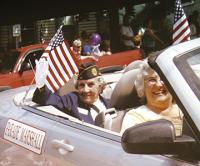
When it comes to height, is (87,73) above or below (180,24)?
below

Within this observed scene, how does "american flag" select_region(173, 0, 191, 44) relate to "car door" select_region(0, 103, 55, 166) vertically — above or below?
above

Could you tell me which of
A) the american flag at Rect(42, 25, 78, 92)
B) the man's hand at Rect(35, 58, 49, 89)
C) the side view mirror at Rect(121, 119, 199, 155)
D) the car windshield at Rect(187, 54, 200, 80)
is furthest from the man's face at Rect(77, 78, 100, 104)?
the side view mirror at Rect(121, 119, 199, 155)

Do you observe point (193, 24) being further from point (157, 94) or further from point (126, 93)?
point (157, 94)

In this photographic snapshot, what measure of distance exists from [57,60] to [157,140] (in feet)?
6.15

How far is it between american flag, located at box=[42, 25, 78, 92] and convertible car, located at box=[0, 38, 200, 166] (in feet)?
0.80

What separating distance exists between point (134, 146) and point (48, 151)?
3.20 feet

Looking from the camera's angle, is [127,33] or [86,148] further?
[127,33]

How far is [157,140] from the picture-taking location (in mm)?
2266

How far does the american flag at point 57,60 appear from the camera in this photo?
3.95 m

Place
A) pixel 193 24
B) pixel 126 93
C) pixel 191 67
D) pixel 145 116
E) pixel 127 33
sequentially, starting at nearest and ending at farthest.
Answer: pixel 191 67, pixel 145 116, pixel 126 93, pixel 127 33, pixel 193 24

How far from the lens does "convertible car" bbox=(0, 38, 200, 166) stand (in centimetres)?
231

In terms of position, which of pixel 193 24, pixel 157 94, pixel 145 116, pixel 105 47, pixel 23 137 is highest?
pixel 157 94

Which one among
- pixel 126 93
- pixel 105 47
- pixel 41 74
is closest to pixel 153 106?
pixel 126 93

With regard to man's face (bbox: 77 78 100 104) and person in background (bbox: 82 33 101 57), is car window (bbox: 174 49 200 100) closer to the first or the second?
man's face (bbox: 77 78 100 104)
